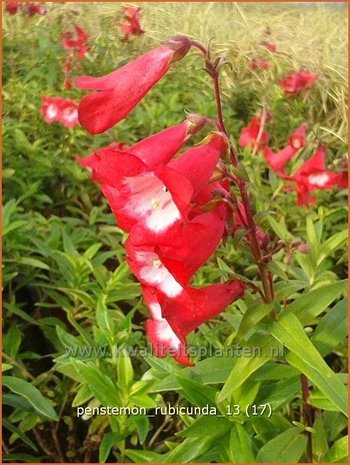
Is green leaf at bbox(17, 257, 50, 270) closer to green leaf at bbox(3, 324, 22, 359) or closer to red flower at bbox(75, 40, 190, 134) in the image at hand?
green leaf at bbox(3, 324, 22, 359)

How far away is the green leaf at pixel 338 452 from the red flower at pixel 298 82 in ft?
4.64

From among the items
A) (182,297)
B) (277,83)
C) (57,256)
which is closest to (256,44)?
(277,83)

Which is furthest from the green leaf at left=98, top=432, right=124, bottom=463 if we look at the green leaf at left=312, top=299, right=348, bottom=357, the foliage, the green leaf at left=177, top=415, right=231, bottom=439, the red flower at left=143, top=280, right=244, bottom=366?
the green leaf at left=312, top=299, right=348, bottom=357

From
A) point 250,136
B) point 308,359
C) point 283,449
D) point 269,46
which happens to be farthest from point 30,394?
point 269,46

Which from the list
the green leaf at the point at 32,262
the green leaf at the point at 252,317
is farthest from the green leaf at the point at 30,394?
the green leaf at the point at 252,317

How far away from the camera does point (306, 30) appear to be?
2.24 metres

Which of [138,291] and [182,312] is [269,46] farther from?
[182,312]

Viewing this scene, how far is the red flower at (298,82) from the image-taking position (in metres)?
2.30

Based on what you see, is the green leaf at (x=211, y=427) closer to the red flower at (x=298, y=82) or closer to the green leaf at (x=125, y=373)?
the green leaf at (x=125, y=373)

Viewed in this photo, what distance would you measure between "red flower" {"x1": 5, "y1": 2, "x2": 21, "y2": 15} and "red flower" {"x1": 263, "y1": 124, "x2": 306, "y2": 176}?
898 mm

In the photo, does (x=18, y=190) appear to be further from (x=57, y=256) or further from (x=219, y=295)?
(x=219, y=295)

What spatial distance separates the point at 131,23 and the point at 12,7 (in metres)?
0.37

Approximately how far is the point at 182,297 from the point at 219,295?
4.2 inches

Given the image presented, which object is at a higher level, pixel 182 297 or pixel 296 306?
pixel 182 297
